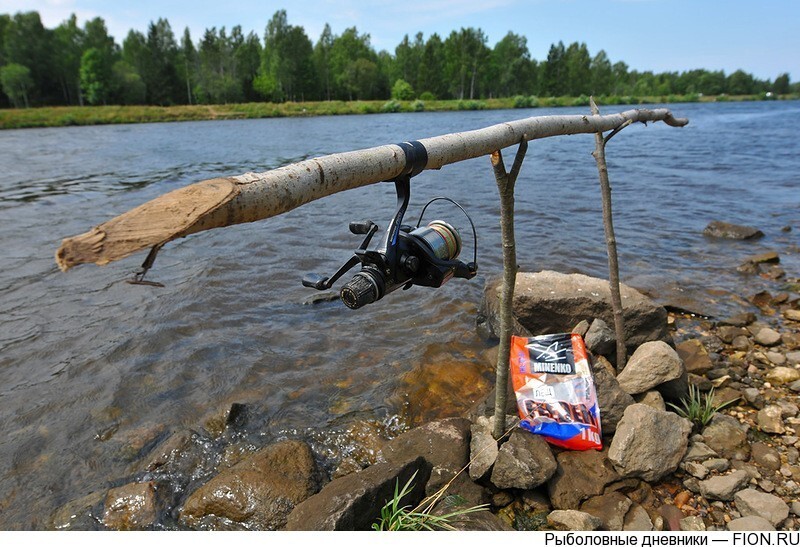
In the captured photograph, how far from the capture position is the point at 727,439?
389 centimetres

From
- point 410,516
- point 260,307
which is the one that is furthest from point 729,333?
point 260,307

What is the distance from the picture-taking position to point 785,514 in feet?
10.3

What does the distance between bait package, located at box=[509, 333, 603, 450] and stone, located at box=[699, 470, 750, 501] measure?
70 cm

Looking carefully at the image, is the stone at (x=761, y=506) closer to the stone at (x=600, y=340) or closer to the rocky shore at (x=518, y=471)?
the rocky shore at (x=518, y=471)

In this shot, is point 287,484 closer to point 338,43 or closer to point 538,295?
point 538,295

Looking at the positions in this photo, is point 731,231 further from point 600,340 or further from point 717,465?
point 717,465

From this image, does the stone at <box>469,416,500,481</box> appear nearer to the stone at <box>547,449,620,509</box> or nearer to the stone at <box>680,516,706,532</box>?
the stone at <box>547,449,620,509</box>

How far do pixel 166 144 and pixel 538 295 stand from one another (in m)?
27.2

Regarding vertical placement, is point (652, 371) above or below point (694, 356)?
above

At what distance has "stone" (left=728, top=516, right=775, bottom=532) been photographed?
3.06 metres

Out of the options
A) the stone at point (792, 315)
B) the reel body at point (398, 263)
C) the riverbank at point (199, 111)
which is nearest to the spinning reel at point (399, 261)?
the reel body at point (398, 263)

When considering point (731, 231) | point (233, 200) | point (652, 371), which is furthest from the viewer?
point (731, 231)

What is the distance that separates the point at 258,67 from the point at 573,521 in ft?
304

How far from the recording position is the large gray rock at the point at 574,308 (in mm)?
5145
